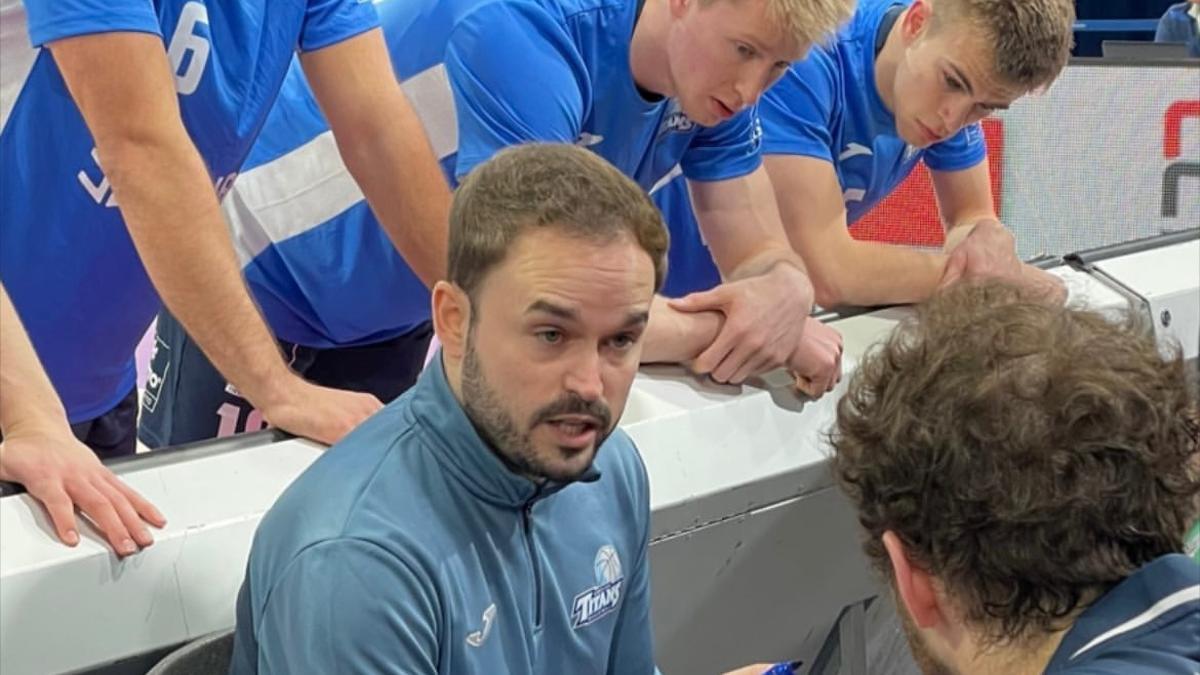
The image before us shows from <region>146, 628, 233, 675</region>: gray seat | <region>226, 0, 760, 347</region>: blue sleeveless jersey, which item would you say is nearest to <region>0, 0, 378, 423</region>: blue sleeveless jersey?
<region>226, 0, 760, 347</region>: blue sleeveless jersey

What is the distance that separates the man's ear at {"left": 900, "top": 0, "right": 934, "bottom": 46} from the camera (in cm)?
180

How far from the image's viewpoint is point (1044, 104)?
2635 millimetres

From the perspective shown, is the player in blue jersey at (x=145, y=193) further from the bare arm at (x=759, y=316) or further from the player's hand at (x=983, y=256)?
the player's hand at (x=983, y=256)

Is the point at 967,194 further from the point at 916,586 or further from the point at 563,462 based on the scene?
the point at 916,586

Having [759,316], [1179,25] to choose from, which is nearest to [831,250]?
[759,316]

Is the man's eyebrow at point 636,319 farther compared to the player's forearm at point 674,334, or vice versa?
the player's forearm at point 674,334

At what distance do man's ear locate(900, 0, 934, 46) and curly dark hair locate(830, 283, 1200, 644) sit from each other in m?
0.96

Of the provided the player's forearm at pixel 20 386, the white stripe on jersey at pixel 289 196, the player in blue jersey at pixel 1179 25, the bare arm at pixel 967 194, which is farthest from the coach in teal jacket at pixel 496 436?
the player in blue jersey at pixel 1179 25

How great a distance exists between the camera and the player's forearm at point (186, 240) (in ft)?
4.18

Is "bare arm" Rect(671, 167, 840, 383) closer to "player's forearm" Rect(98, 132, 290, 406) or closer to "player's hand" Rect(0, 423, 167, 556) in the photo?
"player's forearm" Rect(98, 132, 290, 406)

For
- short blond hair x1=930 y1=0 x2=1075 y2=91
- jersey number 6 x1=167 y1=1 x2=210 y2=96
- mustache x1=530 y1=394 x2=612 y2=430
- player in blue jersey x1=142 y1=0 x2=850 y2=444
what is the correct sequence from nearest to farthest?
mustache x1=530 y1=394 x2=612 y2=430
jersey number 6 x1=167 y1=1 x2=210 y2=96
player in blue jersey x1=142 y1=0 x2=850 y2=444
short blond hair x1=930 y1=0 x2=1075 y2=91

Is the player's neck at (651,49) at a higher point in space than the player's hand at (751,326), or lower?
higher

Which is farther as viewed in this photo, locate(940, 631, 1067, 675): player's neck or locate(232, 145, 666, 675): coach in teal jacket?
locate(232, 145, 666, 675): coach in teal jacket

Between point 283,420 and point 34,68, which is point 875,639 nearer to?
point 283,420
